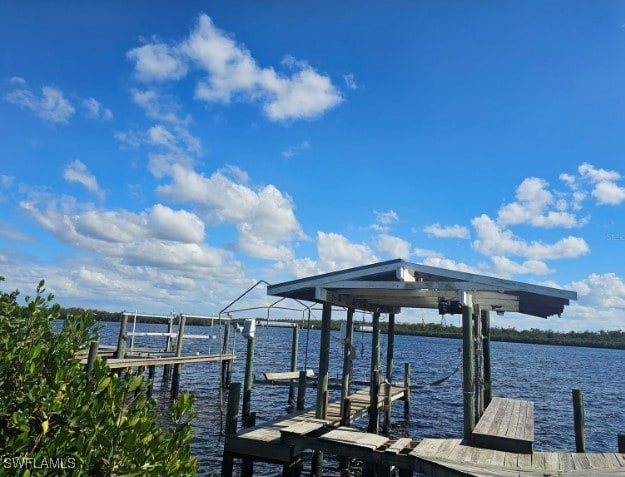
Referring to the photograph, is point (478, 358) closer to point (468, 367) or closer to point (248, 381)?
point (468, 367)

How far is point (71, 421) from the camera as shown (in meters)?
3.19

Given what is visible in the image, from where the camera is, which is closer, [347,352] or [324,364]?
[324,364]

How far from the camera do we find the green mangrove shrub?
9.43 ft

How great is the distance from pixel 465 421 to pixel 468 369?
3.25 feet

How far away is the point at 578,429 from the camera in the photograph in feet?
36.7

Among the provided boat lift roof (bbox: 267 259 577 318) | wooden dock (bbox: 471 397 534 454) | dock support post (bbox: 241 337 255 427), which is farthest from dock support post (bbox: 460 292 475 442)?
dock support post (bbox: 241 337 255 427)

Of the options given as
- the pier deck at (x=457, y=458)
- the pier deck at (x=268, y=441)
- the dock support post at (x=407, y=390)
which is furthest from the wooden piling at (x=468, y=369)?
the dock support post at (x=407, y=390)

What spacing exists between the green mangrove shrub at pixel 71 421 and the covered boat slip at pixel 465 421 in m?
5.32

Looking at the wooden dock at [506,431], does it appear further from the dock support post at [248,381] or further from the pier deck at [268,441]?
the dock support post at [248,381]

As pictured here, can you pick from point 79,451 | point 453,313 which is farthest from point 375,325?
point 79,451

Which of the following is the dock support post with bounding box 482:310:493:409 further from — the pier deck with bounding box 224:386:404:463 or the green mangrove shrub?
the green mangrove shrub

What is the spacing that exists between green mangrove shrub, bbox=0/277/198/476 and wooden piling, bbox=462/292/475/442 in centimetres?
698

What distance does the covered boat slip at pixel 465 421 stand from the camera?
24.7ft

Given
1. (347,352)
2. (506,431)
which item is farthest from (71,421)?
(347,352)
